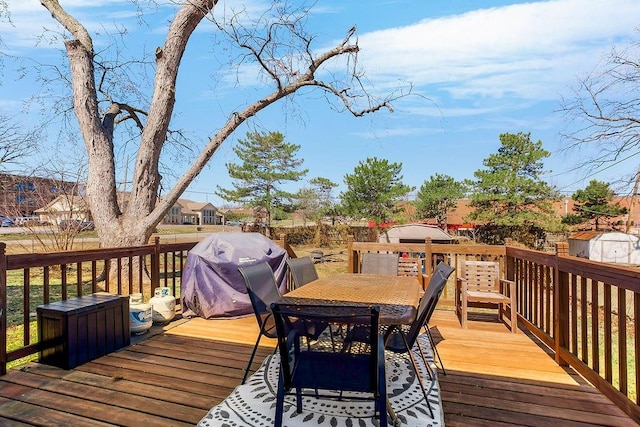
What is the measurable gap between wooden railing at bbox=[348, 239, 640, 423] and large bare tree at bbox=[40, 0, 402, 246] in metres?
4.50

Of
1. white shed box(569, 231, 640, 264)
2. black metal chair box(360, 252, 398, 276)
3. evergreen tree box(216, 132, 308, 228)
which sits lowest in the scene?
white shed box(569, 231, 640, 264)

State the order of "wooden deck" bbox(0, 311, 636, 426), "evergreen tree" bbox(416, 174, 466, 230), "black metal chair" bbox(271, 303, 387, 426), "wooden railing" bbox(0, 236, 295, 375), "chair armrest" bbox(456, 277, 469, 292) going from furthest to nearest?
"evergreen tree" bbox(416, 174, 466, 230) → "chair armrest" bbox(456, 277, 469, 292) → "wooden railing" bbox(0, 236, 295, 375) → "wooden deck" bbox(0, 311, 636, 426) → "black metal chair" bbox(271, 303, 387, 426)

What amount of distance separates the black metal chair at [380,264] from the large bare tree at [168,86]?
4627 millimetres

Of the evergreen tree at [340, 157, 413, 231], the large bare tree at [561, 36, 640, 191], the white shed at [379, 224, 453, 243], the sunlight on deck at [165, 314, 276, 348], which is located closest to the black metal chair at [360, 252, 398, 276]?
the sunlight on deck at [165, 314, 276, 348]

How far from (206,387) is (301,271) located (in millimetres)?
1440

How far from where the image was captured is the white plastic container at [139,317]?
149 inches

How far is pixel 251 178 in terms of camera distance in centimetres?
2173

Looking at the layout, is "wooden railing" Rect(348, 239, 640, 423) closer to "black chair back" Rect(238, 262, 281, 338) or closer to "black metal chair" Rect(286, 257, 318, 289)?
"black metal chair" Rect(286, 257, 318, 289)

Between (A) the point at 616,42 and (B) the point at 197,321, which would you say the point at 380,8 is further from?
(B) the point at 197,321

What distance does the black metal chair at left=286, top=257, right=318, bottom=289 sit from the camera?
3578 mm

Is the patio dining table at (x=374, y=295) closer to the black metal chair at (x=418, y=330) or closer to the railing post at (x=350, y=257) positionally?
the black metal chair at (x=418, y=330)

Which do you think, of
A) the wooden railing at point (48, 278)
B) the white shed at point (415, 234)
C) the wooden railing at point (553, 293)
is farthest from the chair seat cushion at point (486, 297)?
the white shed at point (415, 234)

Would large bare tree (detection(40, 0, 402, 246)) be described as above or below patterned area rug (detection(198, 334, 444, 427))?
above

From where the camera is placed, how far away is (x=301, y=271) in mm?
3725
